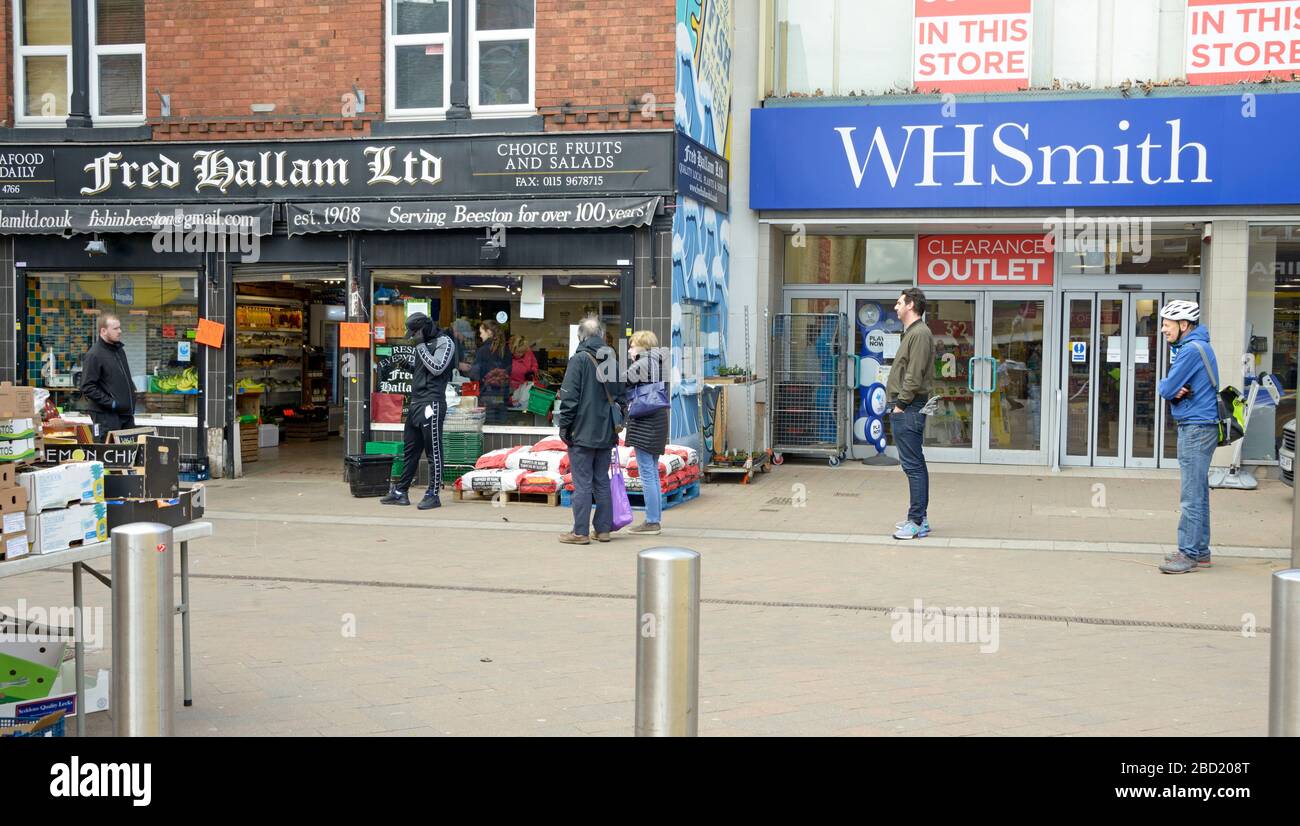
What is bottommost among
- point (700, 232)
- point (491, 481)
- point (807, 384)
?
point (491, 481)

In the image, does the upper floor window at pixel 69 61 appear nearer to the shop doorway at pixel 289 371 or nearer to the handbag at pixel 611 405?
the shop doorway at pixel 289 371

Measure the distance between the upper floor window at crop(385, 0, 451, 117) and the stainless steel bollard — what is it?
12.0 meters

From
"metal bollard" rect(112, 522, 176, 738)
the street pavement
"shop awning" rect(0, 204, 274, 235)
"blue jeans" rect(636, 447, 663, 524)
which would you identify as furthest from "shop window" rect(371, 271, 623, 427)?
"metal bollard" rect(112, 522, 176, 738)

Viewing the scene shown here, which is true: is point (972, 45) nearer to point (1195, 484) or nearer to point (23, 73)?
point (1195, 484)

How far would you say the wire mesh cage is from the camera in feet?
53.2

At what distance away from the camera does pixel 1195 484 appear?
9.30m

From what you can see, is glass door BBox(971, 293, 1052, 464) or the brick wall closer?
the brick wall

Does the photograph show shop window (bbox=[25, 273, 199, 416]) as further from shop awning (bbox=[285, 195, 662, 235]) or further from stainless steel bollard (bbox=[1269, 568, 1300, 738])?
stainless steel bollard (bbox=[1269, 568, 1300, 738])

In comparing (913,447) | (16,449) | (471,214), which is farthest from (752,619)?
(471,214)

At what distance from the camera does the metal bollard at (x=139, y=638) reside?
161 inches

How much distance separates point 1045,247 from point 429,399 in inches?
326

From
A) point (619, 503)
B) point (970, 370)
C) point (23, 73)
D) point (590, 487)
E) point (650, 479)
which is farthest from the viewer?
point (970, 370)
